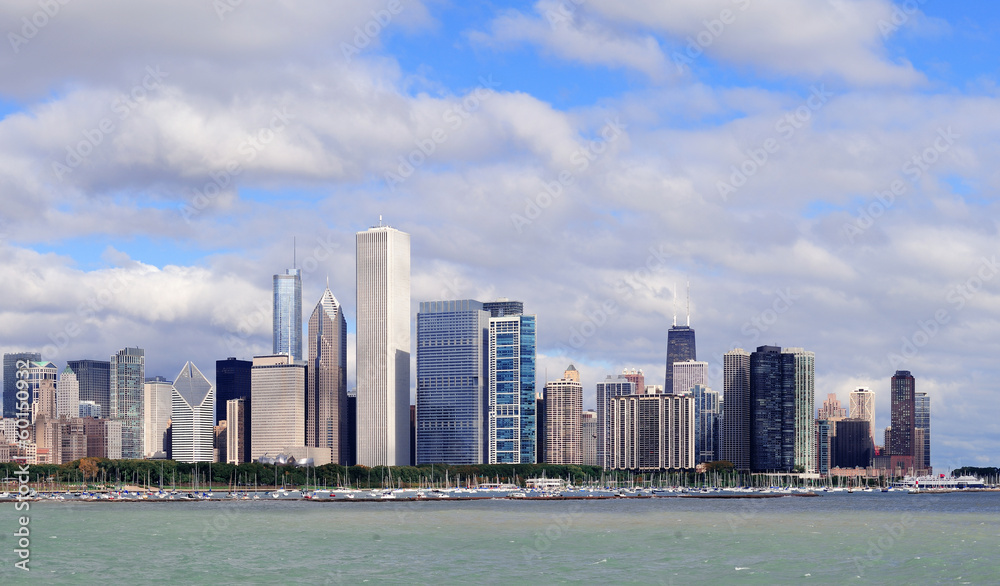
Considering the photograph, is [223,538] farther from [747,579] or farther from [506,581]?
[747,579]

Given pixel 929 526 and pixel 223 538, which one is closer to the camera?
pixel 223 538

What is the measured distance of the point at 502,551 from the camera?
115688 mm

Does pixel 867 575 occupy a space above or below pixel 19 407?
below

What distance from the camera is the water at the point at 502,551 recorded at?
93375 mm

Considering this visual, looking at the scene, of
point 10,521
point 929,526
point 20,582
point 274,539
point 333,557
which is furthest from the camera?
point 10,521

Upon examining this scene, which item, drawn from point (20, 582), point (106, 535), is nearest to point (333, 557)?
point (20, 582)

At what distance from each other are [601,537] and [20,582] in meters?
67.2

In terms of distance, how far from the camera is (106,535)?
5522 inches

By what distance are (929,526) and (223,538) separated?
3886 inches

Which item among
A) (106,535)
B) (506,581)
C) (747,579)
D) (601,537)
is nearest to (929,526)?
(601,537)

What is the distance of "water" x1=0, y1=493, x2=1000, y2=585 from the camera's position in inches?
3676

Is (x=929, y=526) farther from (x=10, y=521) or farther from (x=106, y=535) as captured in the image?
(x=10, y=521)

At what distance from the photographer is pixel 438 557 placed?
10956 centimetres

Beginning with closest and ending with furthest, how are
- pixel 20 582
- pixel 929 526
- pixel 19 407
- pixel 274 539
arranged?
pixel 19 407
pixel 20 582
pixel 274 539
pixel 929 526
